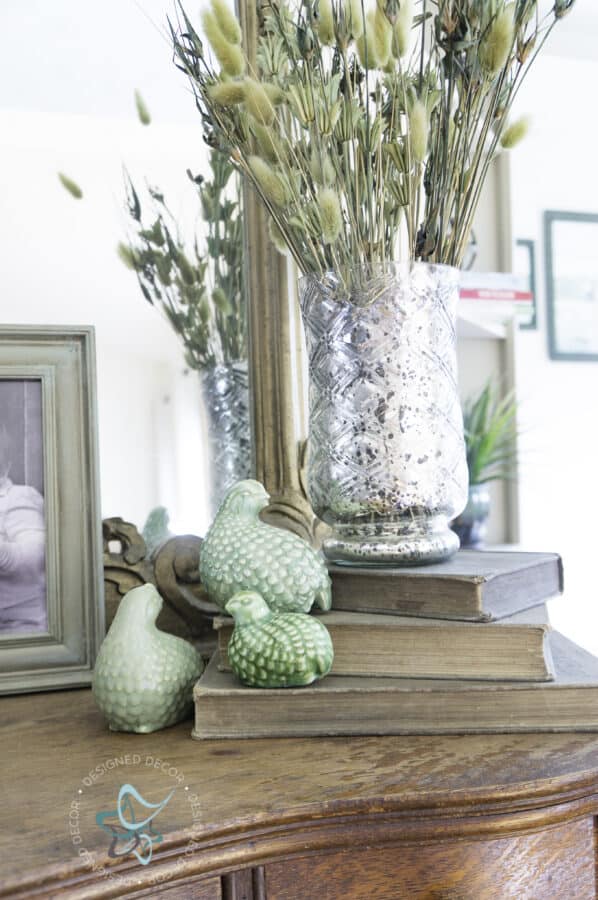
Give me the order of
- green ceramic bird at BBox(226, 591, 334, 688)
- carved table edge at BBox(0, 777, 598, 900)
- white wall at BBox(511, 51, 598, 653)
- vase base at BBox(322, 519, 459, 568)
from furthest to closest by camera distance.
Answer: white wall at BBox(511, 51, 598, 653), vase base at BBox(322, 519, 459, 568), green ceramic bird at BBox(226, 591, 334, 688), carved table edge at BBox(0, 777, 598, 900)

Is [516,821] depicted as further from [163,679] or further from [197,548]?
[197,548]

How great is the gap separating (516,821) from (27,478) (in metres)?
0.50

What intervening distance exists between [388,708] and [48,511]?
364mm

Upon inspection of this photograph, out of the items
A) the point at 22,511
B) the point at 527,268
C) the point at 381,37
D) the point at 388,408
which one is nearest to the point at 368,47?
the point at 381,37

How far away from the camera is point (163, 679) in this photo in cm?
63

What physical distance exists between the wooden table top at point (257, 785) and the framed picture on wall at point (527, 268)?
5.88ft

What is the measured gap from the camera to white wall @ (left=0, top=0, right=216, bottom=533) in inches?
31.6

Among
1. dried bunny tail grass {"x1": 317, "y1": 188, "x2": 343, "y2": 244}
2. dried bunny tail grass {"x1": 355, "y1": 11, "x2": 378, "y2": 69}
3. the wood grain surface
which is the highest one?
dried bunny tail grass {"x1": 355, "y1": 11, "x2": 378, "y2": 69}

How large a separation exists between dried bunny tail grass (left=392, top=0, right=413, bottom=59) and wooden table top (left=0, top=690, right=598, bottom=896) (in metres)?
0.51

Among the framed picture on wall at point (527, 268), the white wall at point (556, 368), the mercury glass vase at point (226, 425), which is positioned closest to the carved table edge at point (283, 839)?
the mercury glass vase at point (226, 425)

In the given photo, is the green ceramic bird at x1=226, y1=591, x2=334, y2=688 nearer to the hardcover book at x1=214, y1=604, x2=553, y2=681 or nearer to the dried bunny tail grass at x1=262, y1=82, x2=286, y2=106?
the hardcover book at x1=214, y1=604, x2=553, y2=681

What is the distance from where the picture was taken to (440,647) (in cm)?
61

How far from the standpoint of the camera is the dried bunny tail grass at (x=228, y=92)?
64cm

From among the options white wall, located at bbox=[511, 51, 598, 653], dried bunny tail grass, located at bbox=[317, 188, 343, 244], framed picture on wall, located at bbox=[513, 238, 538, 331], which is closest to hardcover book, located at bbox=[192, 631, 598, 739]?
dried bunny tail grass, located at bbox=[317, 188, 343, 244]
